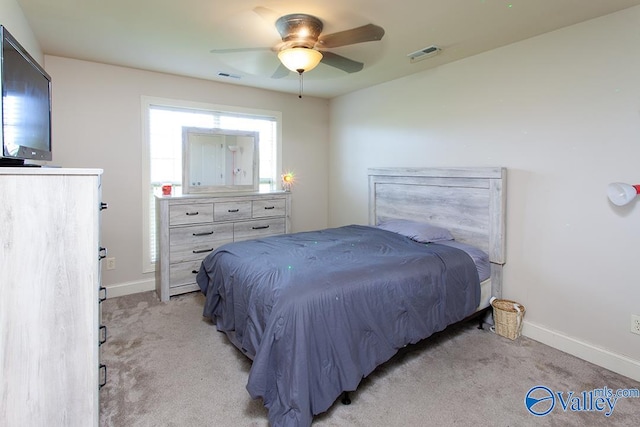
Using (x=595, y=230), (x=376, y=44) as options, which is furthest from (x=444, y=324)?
(x=376, y=44)

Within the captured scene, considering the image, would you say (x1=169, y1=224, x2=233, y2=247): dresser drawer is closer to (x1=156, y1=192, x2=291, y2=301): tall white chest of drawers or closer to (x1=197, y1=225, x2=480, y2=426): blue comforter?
(x1=156, y1=192, x2=291, y2=301): tall white chest of drawers

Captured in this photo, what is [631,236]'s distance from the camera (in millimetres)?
2346

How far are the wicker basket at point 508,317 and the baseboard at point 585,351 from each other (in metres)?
0.12

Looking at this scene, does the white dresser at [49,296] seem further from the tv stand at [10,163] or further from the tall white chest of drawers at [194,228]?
the tall white chest of drawers at [194,228]

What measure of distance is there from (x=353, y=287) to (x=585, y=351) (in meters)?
1.94

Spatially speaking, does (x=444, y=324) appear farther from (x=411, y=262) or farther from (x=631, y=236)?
(x=631, y=236)

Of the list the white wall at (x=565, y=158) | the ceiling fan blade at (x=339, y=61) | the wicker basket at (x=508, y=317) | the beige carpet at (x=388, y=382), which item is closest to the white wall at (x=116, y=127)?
the beige carpet at (x=388, y=382)

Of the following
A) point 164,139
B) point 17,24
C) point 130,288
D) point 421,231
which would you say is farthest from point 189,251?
point 421,231

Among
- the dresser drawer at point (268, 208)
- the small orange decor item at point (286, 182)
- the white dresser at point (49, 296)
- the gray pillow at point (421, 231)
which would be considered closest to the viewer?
the white dresser at point (49, 296)

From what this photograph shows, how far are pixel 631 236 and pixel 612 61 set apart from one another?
4.00 ft

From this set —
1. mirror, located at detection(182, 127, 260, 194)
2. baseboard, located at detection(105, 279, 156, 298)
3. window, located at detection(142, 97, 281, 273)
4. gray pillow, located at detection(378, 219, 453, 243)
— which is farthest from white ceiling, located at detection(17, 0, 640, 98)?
baseboard, located at detection(105, 279, 156, 298)

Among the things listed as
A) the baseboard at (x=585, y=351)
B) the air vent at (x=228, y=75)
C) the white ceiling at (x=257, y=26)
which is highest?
the air vent at (x=228, y=75)

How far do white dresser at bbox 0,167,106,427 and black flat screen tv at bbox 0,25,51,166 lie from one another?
0.77 feet

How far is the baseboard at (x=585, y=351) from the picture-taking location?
235 cm
